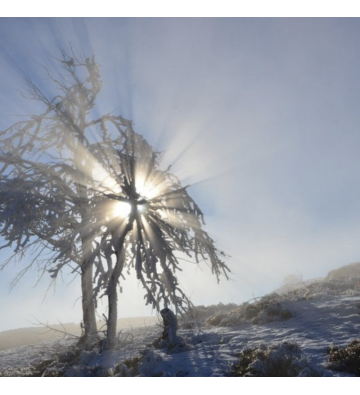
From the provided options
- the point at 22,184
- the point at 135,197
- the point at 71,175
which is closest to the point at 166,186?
the point at 135,197

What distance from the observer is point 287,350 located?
5.70m

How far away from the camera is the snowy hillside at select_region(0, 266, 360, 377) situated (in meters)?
5.30

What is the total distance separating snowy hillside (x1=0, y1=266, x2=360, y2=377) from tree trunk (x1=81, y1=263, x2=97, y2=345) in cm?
121

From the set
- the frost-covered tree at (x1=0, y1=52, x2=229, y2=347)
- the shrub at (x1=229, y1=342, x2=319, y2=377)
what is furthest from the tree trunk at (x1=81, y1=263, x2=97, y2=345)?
the shrub at (x1=229, y1=342, x2=319, y2=377)

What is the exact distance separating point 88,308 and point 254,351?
7317mm

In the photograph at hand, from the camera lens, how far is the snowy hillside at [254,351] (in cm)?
530

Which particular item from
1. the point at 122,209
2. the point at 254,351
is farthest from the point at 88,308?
the point at 254,351

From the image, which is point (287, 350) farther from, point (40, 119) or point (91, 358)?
point (40, 119)

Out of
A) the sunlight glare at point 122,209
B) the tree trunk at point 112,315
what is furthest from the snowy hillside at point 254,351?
the sunlight glare at point 122,209

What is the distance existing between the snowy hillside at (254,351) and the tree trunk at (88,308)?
3.96 feet

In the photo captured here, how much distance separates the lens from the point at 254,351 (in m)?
6.20

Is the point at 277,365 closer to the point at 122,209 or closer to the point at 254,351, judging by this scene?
the point at 254,351

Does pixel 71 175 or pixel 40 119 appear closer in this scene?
pixel 71 175
